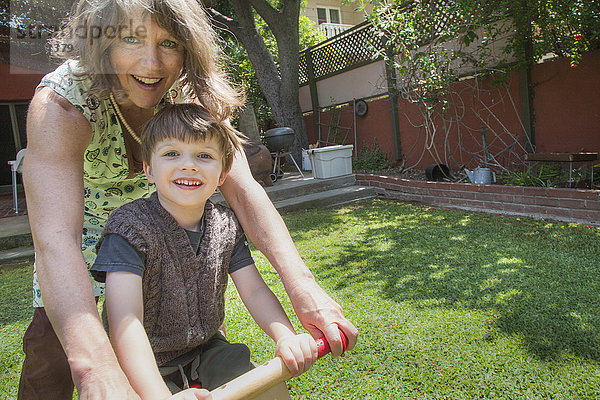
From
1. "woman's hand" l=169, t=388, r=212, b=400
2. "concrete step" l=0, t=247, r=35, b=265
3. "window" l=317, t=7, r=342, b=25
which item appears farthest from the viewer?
"window" l=317, t=7, r=342, b=25

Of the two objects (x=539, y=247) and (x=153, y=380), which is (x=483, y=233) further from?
(x=153, y=380)

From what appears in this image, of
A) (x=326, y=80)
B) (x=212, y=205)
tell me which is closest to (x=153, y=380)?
(x=212, y=205)

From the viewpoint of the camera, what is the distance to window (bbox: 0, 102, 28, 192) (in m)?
9.96

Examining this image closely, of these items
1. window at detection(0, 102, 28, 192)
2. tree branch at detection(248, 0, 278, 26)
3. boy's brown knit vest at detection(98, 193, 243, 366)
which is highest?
tree branch at detection(248, 0, 278, 26)

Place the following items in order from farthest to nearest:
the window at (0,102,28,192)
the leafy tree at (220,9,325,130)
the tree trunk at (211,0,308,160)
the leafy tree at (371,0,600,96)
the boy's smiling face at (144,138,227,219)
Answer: the leafy tree at (220,9,325,130)
the window at (0,102,28,192)
the tree trunk at (211,0,308,160)
the leafy tree at (371,0,600,96)
the boy's smiling face at (144,138,227,219)

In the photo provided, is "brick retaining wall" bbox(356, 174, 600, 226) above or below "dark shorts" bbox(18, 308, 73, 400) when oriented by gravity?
below

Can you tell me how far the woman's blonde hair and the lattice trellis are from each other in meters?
7.37

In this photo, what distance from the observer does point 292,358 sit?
3.57 feet

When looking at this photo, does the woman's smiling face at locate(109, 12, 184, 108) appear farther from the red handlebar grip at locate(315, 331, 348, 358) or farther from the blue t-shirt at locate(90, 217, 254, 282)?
the red handlebar grip at locate(315, 331, 348, 358)

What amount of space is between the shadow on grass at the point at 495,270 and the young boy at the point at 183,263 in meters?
1.66

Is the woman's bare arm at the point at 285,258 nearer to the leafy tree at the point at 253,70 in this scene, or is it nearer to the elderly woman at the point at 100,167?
the elderly woman at the point at 100,167

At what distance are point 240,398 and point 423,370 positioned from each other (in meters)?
1.56

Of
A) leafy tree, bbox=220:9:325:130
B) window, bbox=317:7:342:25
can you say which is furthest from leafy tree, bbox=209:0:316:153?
window, bbox=317:7:342:25

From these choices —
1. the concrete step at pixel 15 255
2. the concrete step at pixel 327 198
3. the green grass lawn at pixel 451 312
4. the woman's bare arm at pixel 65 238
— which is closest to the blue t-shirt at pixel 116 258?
the woman's bare arm at pixel 65 238
